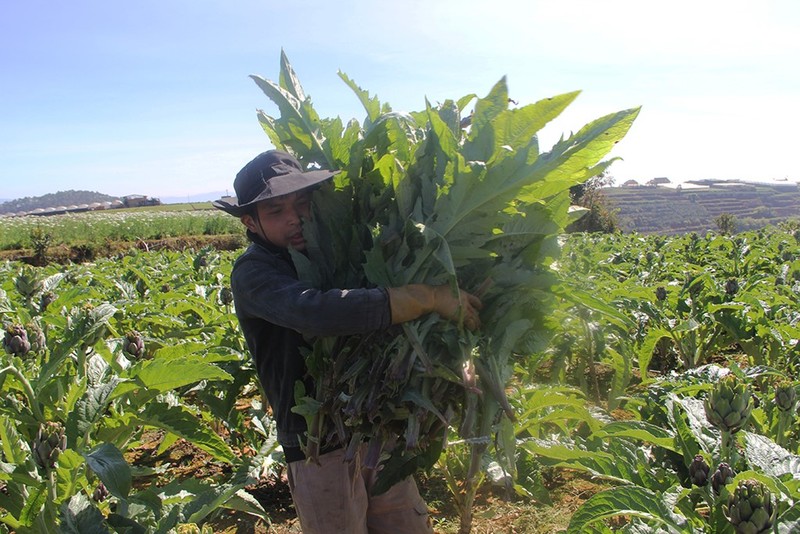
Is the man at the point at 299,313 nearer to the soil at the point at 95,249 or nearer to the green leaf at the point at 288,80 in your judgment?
the green leaf at the point at 288,80

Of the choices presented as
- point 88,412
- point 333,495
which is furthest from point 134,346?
point 333,495

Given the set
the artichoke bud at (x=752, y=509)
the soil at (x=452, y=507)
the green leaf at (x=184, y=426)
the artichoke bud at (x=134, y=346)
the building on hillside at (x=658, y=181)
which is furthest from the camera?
the building on hillside at (x=658, y=181)

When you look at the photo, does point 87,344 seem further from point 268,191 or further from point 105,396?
point 268,191

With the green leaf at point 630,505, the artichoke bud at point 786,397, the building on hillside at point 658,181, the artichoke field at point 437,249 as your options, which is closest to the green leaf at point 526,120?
the artichoke field at point 437,249

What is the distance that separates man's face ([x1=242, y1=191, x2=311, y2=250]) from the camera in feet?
6.38

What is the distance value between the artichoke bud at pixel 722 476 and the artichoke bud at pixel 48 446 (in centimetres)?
202

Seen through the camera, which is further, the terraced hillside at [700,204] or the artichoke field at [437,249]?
the terraced hillside at [700,204]

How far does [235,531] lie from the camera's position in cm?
317

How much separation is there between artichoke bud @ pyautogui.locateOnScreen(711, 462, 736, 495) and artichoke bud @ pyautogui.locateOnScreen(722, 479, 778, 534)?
0.28m

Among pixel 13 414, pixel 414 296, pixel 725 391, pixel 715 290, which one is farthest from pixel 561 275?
pixel 715 290

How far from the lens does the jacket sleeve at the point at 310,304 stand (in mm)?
1665

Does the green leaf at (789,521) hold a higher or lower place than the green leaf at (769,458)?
higher

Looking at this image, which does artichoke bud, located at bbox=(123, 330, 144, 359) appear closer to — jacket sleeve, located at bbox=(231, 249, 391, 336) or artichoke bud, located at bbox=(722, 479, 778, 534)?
jacket sleeve, located at bbox=(231, 249, 391, 336)

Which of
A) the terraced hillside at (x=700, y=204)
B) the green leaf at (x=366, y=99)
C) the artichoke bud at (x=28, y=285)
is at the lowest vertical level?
the terraced hillside at (x=700, y=204)
